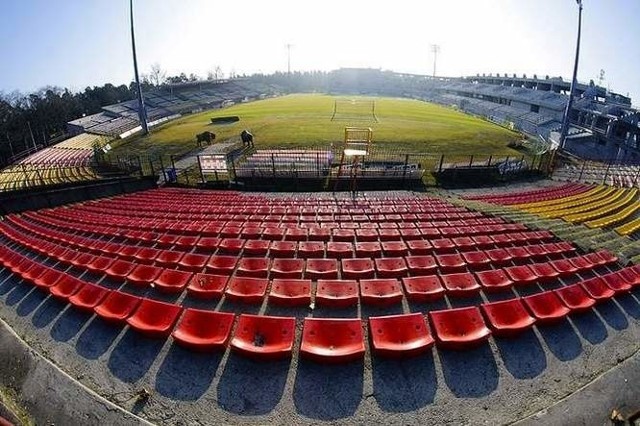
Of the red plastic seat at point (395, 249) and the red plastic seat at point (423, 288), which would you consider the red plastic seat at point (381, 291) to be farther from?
the red plastic seat at point (395, 249)

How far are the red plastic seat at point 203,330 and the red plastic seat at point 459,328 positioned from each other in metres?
4.41

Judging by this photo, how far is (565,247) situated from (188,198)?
67.1 feet

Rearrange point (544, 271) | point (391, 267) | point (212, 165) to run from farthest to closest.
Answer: point (212, 165) < point (391, 267) < point (544, 271)

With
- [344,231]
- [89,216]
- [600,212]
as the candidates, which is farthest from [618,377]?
[89,216]

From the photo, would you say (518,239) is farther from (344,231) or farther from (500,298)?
(344,231)

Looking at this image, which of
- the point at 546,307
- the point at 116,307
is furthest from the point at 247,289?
the point at 546,307

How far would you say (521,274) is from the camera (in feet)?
31.6

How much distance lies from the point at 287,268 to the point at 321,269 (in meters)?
0.99

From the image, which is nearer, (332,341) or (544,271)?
(332,341)

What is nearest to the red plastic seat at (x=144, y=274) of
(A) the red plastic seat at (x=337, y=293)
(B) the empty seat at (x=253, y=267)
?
(B) the empty seat at (x=253, y=267)

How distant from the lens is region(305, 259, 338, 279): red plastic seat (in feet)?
31.4

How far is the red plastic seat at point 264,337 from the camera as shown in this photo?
675cm

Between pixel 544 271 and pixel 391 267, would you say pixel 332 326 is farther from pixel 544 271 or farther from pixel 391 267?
pixel 544 271

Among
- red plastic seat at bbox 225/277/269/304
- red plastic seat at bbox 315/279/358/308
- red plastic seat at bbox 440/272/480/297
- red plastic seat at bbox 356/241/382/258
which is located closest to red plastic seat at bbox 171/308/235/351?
red plastic seat at bbox 225/277/269/304
